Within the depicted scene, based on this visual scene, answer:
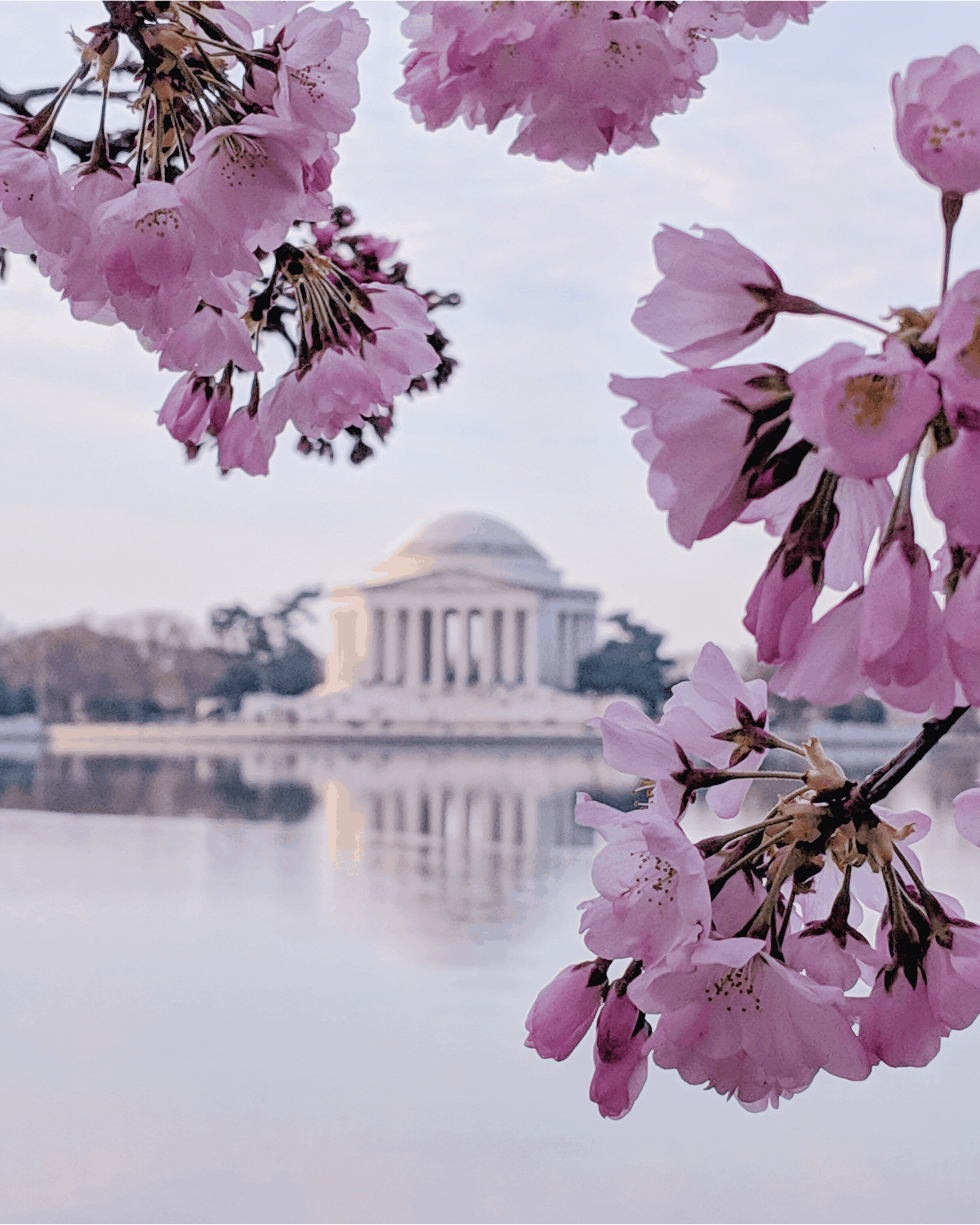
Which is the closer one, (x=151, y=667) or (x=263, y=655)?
(x=263, y=655)

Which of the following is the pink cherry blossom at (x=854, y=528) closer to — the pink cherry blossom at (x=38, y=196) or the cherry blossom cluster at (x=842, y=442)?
the cherry blossom cluster at (x=842, y=442)

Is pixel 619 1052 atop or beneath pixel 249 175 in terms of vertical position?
beneath

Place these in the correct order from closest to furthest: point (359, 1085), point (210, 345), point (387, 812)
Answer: point (210, 345)
point (359, 1085)
point (387, 812)

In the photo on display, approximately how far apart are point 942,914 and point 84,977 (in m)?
3.32

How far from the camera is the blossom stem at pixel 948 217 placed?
0.79ft

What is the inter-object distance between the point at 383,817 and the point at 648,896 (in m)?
7.13

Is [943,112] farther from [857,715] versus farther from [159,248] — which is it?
[857,715]

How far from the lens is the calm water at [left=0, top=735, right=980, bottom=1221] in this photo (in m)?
2.05

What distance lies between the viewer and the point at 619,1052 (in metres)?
0.35

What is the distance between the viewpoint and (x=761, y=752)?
0.39m

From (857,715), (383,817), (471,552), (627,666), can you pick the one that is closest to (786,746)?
(383,817)

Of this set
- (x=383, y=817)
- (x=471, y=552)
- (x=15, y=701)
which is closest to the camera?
(x=383, y=817)

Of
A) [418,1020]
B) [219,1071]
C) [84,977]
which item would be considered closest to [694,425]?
[219,1071]

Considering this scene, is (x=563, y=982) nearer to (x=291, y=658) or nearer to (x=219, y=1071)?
(x=219, y=1071)
